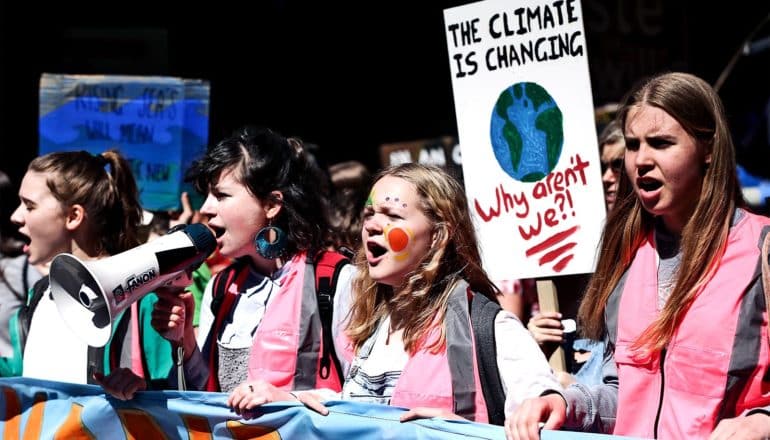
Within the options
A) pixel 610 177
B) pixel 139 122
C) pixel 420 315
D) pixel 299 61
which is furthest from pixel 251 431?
pixel 299 61

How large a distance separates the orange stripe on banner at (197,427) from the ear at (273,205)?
791 millimetres

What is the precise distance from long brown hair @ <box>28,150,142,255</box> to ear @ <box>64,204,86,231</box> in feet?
0.05

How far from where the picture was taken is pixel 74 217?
144 inches

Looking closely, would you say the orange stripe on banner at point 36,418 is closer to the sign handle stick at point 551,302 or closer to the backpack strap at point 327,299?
the backpack strap at point 327,299

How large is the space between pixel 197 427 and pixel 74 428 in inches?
18.7

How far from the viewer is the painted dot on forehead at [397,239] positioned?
2.76m

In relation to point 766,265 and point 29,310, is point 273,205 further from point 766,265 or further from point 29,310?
point 766,265

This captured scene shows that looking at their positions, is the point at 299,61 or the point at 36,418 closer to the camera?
the point at 36,418

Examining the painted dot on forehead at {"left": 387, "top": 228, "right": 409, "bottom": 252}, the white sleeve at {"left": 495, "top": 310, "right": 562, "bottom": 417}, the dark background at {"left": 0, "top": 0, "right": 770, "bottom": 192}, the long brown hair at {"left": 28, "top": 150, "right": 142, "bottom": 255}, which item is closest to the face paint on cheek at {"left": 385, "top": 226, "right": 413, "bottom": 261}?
the painted dot on forehead at {"left": 387, "top": 228, "right": 409, "bottom": 252}

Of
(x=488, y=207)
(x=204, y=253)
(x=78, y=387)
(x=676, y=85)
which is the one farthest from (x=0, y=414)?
(x=676, y=85)

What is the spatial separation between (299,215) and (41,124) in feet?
6.52

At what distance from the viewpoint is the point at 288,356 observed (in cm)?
315

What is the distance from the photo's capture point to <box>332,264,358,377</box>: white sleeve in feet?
10.2

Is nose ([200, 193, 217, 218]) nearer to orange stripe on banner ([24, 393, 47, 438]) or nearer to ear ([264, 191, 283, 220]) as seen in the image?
ear ([264, 191, 283, 220])
